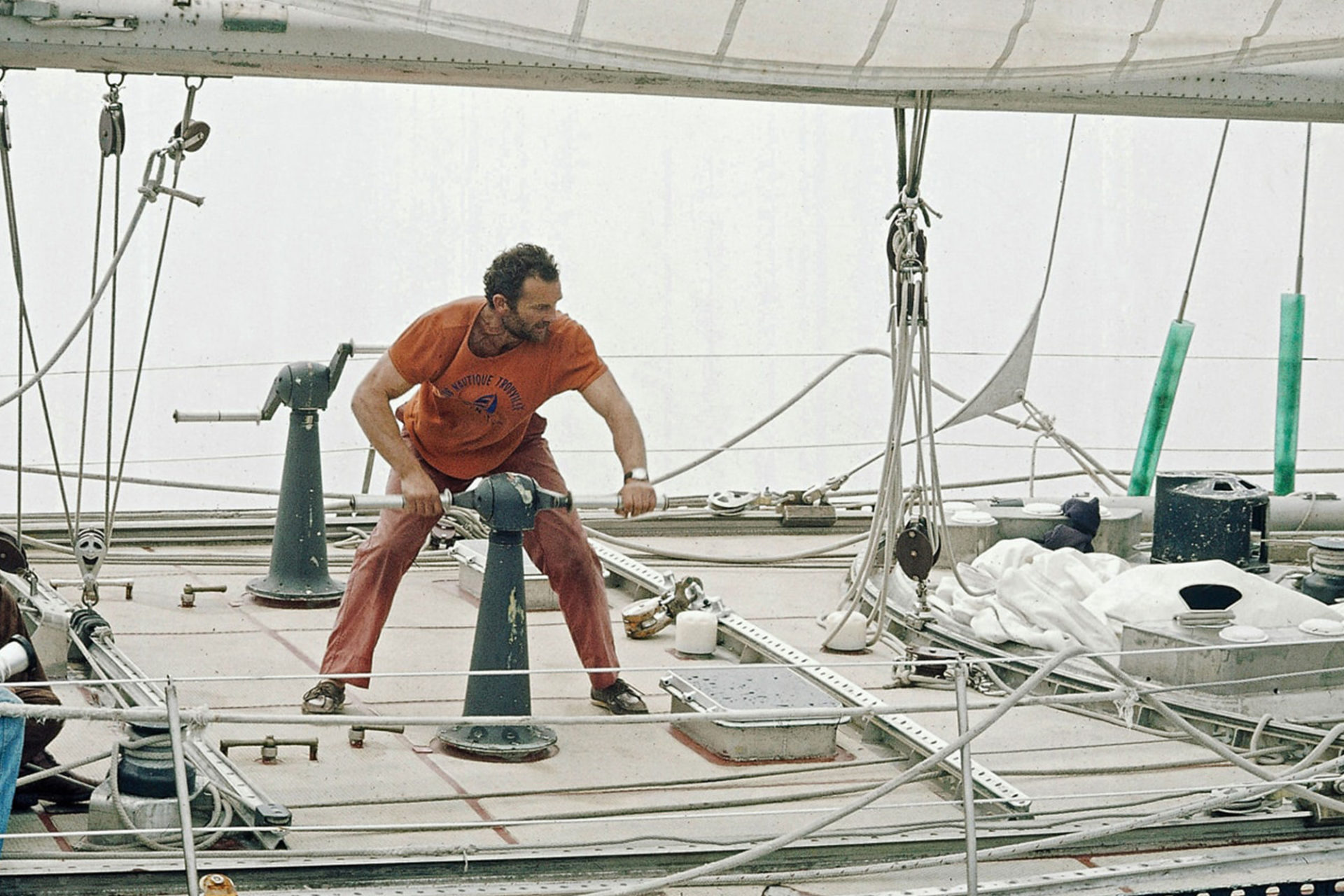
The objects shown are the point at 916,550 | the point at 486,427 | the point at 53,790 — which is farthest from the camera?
the point at 916,550

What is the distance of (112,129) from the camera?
4199 millimetres

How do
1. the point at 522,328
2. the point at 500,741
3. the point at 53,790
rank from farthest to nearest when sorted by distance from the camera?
the point at 522,328 → the point at 500,741 → the point at 53,790

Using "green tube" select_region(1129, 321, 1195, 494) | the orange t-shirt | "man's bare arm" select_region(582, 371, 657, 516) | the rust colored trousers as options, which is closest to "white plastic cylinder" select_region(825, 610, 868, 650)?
the rust colored trousers

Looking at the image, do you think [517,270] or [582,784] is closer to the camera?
[582,784]

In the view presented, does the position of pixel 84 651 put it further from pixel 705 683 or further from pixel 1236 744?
pixel 1236 744

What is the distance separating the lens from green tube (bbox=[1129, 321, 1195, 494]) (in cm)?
627

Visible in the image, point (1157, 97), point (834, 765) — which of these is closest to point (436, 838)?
point (834, 765)

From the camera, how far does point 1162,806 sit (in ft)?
11.8

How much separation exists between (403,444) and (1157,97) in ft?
6.75

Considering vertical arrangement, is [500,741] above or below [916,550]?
below

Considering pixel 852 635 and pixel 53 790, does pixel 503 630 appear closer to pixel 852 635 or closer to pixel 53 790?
pixel 53 790

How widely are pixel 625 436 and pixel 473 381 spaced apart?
371 mm

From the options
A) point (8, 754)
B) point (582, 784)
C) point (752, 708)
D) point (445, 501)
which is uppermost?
point (445, 501)

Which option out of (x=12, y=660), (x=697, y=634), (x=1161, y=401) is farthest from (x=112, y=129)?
(x=1161, y=401)
